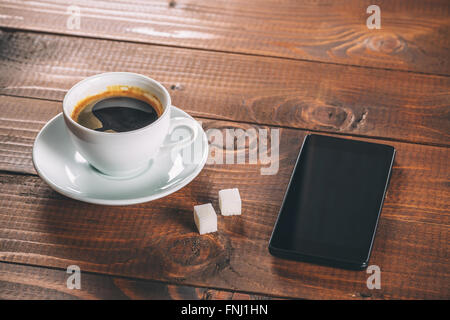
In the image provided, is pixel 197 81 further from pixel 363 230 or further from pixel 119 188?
pixel 363 230

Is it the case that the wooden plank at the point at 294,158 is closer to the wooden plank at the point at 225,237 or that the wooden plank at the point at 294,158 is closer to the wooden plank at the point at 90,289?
the wooden plank at the point at 225,237

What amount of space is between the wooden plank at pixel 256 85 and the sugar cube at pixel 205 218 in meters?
0.23

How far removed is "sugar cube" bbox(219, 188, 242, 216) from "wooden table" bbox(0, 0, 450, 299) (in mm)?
12

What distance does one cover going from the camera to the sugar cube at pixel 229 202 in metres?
0.78

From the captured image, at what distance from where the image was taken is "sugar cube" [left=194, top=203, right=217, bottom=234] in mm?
755

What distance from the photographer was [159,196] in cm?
75

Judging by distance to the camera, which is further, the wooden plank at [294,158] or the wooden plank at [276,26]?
the wooden plank at [276,26]

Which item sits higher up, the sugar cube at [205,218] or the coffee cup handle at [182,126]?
the coffee cup handle at [182,126]

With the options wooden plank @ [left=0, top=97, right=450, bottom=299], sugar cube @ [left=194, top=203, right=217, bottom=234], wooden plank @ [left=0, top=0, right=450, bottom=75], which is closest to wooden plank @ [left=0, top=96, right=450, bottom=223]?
wooden plank @ [left=0, top=97, right=450, bottom=299]

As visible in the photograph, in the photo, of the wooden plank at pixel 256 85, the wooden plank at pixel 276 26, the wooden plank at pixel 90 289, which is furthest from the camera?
the wooden plank at pixel 276 26

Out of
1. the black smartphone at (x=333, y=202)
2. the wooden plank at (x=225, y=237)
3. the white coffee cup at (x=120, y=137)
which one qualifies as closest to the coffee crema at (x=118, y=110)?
the white coffee cup at (x=120, y=137)

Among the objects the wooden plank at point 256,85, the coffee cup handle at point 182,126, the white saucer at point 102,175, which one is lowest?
the white saucer at point 102,175

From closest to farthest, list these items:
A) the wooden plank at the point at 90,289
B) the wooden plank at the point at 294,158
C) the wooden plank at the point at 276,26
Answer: the wooden plank at the point at 90,289, the wooden plank at the point at 294,158, the wooden plank at the point at 276,26

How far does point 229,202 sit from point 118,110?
0.68 ft
